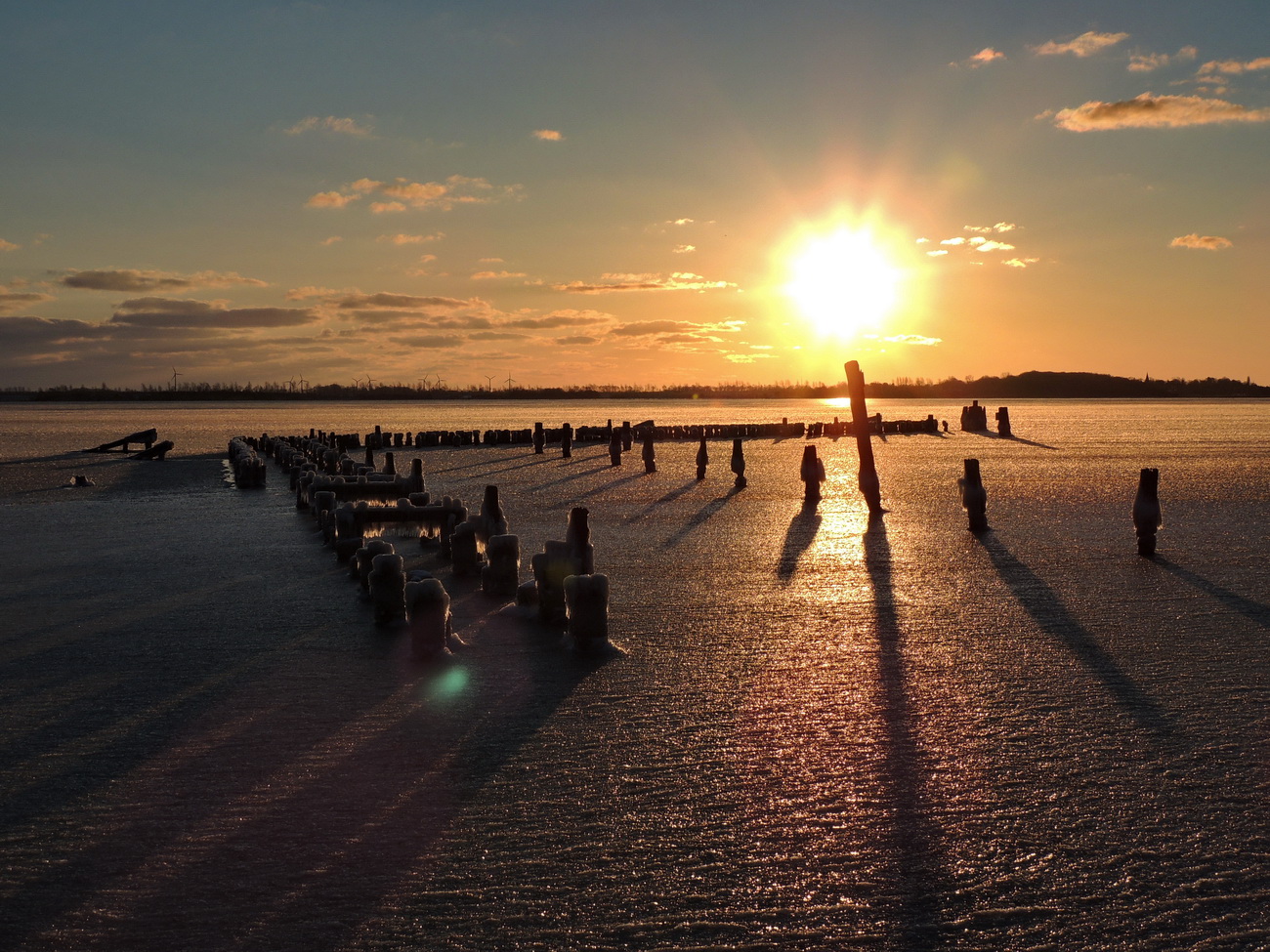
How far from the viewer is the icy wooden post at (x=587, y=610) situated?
8.89 meters

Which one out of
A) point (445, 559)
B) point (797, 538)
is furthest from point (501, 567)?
point (797, 538)

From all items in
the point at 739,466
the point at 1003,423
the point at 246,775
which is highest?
the point at 1003,423

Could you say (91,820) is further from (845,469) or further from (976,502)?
(845,469)

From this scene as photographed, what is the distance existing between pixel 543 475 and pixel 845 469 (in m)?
9.07

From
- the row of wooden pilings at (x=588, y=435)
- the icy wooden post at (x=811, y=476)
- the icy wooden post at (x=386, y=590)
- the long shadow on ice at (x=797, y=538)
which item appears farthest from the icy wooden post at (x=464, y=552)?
the row of wooden pilings at (x=588, y=435)

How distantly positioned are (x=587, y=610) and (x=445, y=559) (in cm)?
604

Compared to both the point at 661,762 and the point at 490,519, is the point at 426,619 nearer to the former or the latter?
the point at 661,762

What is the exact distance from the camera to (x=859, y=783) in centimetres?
583

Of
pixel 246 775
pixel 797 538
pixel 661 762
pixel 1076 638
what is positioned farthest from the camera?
pixel 797 538

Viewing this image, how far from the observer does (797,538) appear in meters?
16.4

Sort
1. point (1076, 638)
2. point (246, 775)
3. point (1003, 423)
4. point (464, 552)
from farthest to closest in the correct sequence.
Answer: point (1003, 423)
point (464, 552)
point (1076, 638)
point (246, 775)

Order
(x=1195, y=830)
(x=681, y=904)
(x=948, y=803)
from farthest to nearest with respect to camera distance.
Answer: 1. (x=948, y=803)
2. (x=1195, y=830)
3. (x=681, y=904)

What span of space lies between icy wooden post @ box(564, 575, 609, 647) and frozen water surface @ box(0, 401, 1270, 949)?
290mm

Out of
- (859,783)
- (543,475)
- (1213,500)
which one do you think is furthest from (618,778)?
(543,475)
